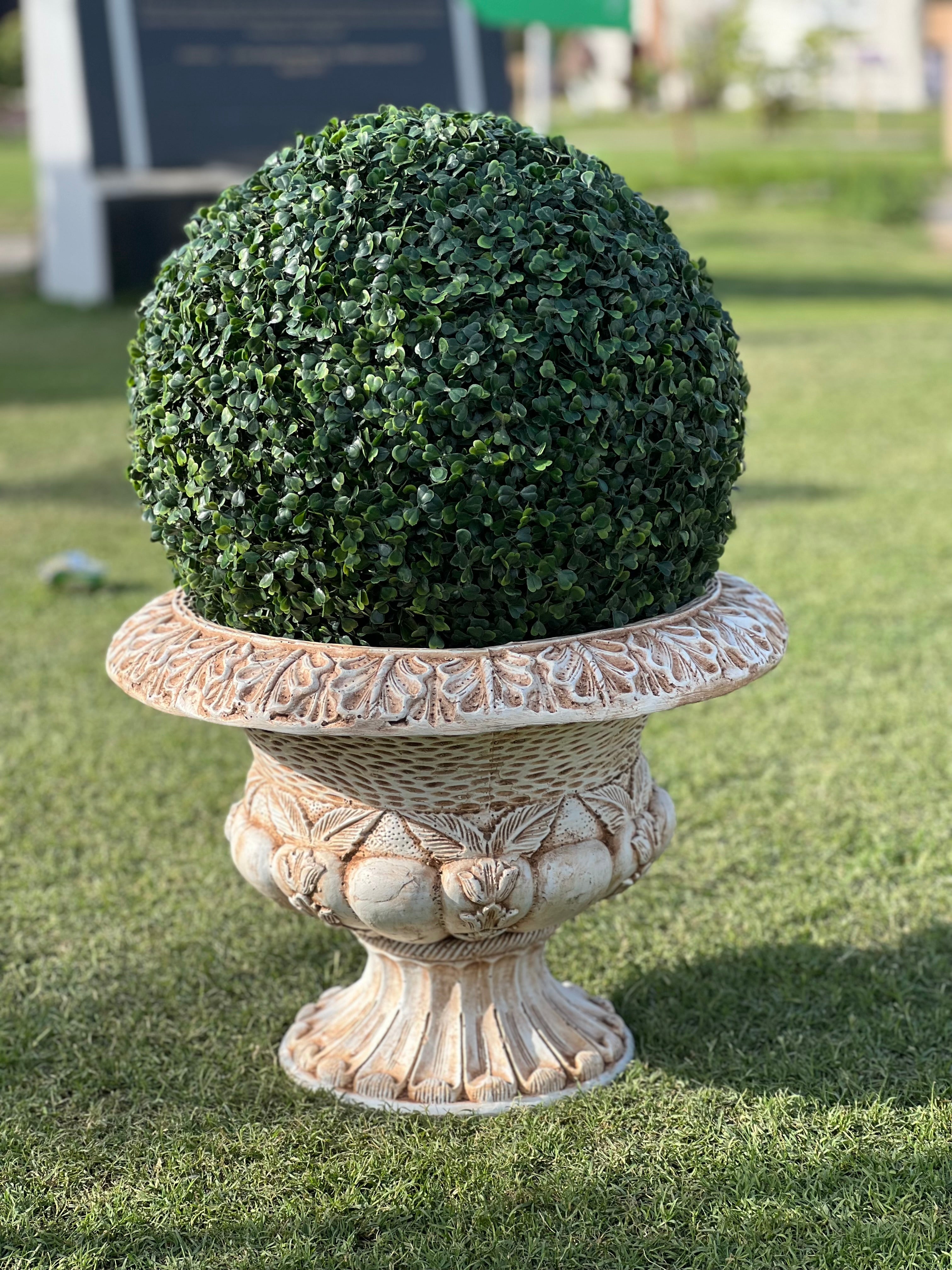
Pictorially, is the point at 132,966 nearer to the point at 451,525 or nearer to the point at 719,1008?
the point at 719,1008

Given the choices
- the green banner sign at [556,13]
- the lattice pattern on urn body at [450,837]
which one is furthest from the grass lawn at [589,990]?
the green banner sign at [556,13]

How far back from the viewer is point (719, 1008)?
300cm

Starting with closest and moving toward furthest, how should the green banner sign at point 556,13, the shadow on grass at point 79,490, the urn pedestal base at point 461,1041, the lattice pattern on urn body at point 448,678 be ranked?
the lattice pattern on urn body at point 448,678 → the urn pedestal base at point 461,1041 → the shadow on grass at point 79,490 → the green banner sign at point 556,13

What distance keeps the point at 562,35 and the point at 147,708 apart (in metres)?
76.3

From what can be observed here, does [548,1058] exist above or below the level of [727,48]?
below

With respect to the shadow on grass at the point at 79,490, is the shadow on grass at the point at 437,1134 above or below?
below

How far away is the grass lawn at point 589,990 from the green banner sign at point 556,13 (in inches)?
390

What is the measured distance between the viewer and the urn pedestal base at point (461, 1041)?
8.75 ft

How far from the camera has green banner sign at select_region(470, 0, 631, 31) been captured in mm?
13664

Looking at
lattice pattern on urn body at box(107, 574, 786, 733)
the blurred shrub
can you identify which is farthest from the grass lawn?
the blurred shrub

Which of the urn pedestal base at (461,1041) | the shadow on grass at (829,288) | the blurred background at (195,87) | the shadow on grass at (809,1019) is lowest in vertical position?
the shadow on grass at (809,1019)

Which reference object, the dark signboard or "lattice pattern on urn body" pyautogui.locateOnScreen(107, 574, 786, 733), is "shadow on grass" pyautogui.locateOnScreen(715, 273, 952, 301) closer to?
the dark signboard

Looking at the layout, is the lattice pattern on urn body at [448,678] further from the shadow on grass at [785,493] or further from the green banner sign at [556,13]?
the green banner sign at [556,13]

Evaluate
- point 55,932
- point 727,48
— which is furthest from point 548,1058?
point 727,48
